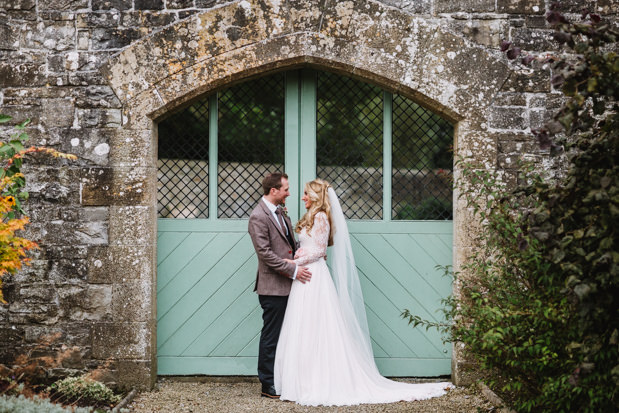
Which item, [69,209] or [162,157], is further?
[162,157]

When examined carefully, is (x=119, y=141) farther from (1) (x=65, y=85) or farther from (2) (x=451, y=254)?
(2) (x=451, y=254)

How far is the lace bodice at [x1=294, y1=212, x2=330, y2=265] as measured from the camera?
5012 millimetres

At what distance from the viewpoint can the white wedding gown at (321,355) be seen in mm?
4848

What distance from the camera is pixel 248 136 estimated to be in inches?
217

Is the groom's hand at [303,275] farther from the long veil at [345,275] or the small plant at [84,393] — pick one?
the small plant at [84,393]

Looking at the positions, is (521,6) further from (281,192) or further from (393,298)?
(393,298)

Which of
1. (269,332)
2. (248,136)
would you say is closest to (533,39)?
(248,136)

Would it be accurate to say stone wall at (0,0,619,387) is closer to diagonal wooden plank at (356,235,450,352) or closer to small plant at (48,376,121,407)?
small plant at (48,376,121,407)

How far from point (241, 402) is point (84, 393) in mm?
1223

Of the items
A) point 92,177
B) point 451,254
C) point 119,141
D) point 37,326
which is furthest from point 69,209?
point 451,254

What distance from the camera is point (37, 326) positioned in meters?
5.04

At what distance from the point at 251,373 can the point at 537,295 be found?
275 cm

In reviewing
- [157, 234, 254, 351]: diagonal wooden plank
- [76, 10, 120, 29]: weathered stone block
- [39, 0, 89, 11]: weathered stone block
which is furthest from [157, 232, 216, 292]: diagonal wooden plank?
[39, 0, 89, 11]: weathered stone block

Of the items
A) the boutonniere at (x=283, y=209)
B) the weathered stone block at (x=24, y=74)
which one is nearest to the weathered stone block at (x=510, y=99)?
the boutonniere at (x=283, y=209)
